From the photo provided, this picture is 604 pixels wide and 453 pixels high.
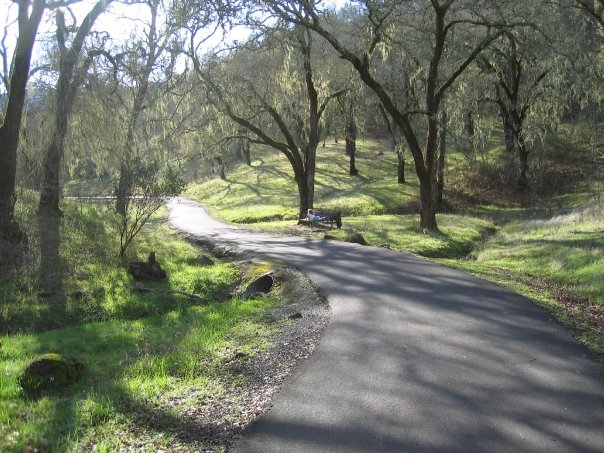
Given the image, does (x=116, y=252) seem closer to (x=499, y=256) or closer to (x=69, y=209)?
(x=69, y=209)

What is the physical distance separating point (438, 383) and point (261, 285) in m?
7.14

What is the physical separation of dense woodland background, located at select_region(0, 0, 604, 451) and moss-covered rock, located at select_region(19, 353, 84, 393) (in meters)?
0.21

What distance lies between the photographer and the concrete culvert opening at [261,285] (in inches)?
472

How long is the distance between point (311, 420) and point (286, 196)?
33554mm

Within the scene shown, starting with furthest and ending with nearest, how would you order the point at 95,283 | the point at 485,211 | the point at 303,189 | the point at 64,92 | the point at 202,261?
the point at 485,211, the point at 303,189, the point at 202,261, the point at 64,92, the point at 95,283

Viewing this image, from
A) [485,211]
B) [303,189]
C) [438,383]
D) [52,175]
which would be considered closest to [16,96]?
[52,175]

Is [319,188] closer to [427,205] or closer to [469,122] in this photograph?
[469,122]

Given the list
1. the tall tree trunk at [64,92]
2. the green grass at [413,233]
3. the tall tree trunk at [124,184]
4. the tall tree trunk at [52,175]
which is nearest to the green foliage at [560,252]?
the green grass at [413,233]

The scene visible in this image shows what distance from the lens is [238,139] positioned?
26.3 m

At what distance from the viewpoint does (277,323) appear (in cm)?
838

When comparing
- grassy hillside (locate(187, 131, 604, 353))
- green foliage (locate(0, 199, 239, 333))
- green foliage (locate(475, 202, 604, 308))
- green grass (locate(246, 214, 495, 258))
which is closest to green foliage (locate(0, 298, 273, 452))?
green foliage (locate(0, 199, 239, 333))

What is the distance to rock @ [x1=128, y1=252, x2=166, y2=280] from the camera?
41.1ft

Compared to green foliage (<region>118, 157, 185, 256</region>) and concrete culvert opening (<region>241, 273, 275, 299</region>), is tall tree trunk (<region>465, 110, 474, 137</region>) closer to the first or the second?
green foliage (<region>118, 157, 185, 256</region>)

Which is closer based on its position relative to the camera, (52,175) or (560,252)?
(560,252)
